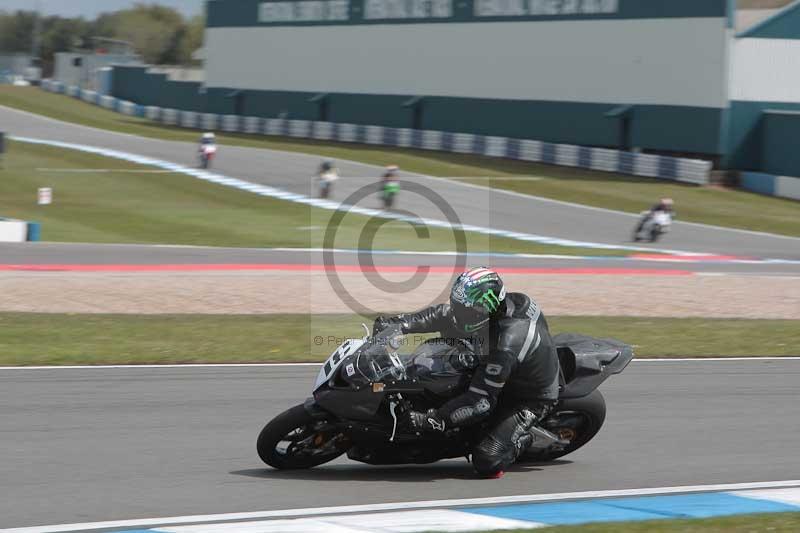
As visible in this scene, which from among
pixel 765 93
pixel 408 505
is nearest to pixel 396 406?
pixel 408 505

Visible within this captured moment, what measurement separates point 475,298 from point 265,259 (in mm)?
17057

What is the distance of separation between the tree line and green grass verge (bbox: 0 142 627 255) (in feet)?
344

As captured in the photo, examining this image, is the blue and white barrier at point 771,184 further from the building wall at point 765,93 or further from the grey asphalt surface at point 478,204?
the grey asphalt surface at point 478,204

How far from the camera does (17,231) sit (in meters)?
26.3

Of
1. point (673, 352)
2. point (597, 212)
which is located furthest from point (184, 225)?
point (673, 352)

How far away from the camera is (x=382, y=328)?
7.43 metres

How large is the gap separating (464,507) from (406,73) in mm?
54878

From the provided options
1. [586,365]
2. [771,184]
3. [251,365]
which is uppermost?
[586,365]

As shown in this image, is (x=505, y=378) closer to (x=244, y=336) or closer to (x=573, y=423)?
(x=573, y=423)

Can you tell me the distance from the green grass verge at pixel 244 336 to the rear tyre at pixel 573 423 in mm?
3317

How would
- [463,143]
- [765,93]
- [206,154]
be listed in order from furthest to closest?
[463,143], [765,93], [206,154]

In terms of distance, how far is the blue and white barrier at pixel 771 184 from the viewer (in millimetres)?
41375

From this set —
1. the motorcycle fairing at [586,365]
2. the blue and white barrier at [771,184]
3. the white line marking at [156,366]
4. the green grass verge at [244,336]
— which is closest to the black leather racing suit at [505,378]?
the motorcycle fairing at [586,365]

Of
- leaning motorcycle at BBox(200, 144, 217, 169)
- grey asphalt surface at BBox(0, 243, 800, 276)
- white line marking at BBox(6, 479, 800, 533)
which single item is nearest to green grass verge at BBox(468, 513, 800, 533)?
white line marking at BBox(6, 479, 800, 533)
